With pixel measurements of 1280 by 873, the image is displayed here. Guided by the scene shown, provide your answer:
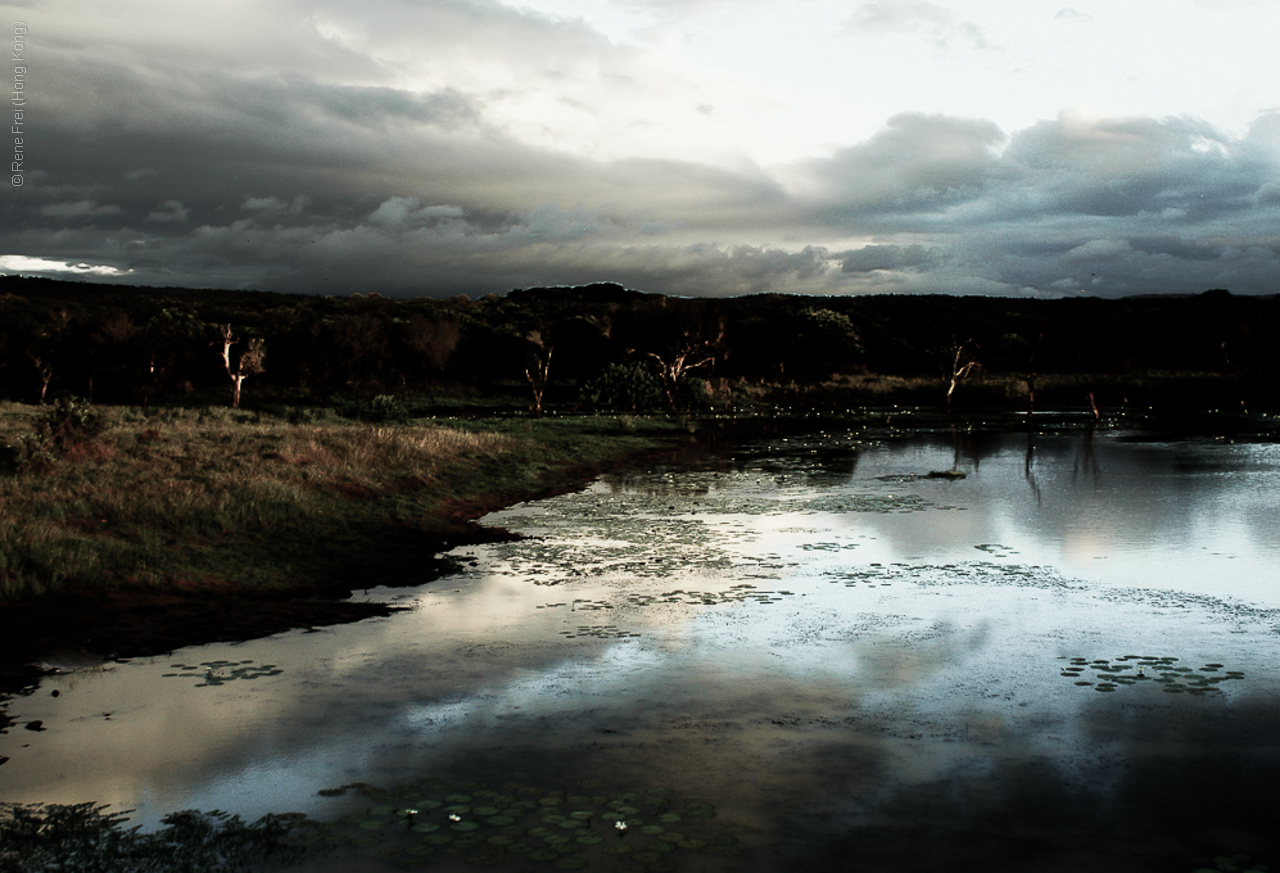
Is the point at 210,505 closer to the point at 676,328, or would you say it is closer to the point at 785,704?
the point at 785,704

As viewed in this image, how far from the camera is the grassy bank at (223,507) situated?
17125 mm

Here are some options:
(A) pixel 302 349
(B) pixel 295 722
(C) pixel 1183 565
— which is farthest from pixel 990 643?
(A) pixel 302 349

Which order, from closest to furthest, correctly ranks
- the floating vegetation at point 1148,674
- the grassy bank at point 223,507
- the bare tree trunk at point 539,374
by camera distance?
the floating vegetation at point 1148,674 < the grassy bank at point 223,507 < the bare tree trunk at point 539,374

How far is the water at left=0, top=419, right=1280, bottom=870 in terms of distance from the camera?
872cm

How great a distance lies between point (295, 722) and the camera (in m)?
11.3

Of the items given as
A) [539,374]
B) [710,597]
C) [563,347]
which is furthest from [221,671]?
[563,347]

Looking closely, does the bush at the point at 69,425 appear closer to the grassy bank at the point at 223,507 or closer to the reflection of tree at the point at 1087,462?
the grassy bank at the point at 223,507

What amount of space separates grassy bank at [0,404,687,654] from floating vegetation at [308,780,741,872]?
750 cm

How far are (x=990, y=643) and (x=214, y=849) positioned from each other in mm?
10425

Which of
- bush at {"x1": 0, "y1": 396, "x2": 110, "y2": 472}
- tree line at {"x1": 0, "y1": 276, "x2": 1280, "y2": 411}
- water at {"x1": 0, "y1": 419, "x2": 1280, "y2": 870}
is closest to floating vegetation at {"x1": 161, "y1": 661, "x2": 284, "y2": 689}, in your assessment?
water at {"x1": 0, "y1": 419, "x2": 1280, "y2": 870}

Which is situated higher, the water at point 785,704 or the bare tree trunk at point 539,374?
the bare tree trunk at point 539,374

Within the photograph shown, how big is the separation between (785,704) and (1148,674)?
483 cm

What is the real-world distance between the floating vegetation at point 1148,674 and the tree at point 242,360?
59.5 m

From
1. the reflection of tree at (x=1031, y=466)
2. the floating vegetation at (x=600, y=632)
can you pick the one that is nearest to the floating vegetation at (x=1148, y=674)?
the floating vegetation at (x=600, y=632)
